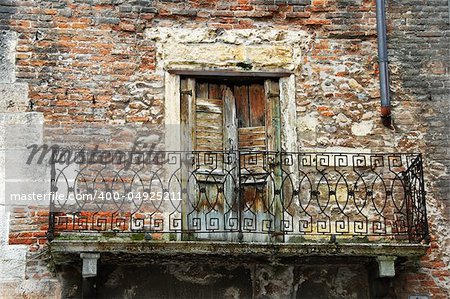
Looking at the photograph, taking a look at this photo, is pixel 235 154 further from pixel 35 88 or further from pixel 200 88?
pixel 35 88

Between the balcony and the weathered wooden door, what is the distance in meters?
0.01

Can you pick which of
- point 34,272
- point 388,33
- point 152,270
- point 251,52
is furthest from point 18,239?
point 388,33

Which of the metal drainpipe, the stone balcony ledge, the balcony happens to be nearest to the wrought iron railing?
the balcony

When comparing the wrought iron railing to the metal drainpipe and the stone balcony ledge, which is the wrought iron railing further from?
the metal drainpipe

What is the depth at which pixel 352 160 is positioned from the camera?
10.9 meters

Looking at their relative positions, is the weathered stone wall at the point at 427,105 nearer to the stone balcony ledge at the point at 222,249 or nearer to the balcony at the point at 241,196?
the balcony at the point at 241,196

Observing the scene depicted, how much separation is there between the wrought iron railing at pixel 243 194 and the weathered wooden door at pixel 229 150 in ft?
0.04

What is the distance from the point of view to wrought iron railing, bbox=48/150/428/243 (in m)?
10.5

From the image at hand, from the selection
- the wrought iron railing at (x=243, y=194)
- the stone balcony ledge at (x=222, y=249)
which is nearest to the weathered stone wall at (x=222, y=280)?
the stone balcony ledge at (x=222, y=249)

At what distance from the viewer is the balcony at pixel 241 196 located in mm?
10453

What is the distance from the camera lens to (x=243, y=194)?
10.8 m

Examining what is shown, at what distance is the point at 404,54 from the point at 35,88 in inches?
155

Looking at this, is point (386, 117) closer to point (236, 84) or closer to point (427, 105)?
point (427, 105)

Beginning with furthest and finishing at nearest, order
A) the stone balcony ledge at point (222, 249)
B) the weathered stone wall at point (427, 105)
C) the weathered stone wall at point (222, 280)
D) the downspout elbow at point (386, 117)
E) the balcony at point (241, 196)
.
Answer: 1. the downspout elbow at point (386, 117)
2. the weathered stone wall at point (427, 105)
3. the balcony at point (241, 196)
4. the weathered stone wall at point (222, 280)
5. the stone balcony ledge at point (222, 249)
